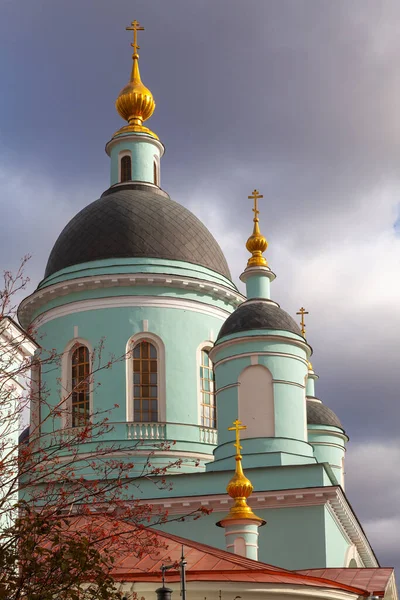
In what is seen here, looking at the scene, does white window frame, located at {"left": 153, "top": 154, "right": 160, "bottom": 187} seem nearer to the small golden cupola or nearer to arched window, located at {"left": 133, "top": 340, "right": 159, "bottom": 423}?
the small golden cupola

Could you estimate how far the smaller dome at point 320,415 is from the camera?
32.1 metres

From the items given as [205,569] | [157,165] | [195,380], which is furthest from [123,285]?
[205,569]

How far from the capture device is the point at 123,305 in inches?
1046

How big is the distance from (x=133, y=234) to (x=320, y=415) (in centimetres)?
853

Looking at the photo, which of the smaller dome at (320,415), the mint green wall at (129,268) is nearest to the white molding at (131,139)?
the mint green wall at (129,268)

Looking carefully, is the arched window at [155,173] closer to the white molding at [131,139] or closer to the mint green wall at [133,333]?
the white molding at [131,139]

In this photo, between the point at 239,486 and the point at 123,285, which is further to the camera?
the point at 123,285

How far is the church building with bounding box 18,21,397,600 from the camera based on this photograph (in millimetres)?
22734

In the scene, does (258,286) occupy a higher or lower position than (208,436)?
higher

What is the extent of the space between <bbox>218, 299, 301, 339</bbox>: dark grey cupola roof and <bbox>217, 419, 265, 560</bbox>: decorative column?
3.67 m

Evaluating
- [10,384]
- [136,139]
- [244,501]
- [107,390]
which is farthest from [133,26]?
[10,384]

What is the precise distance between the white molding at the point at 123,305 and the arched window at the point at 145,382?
0.92 meters

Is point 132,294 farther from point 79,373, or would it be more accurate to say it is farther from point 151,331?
point 79,373

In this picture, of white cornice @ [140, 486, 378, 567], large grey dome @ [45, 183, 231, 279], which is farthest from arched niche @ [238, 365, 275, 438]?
large grey dome @ [45, 183, 231, 279]
